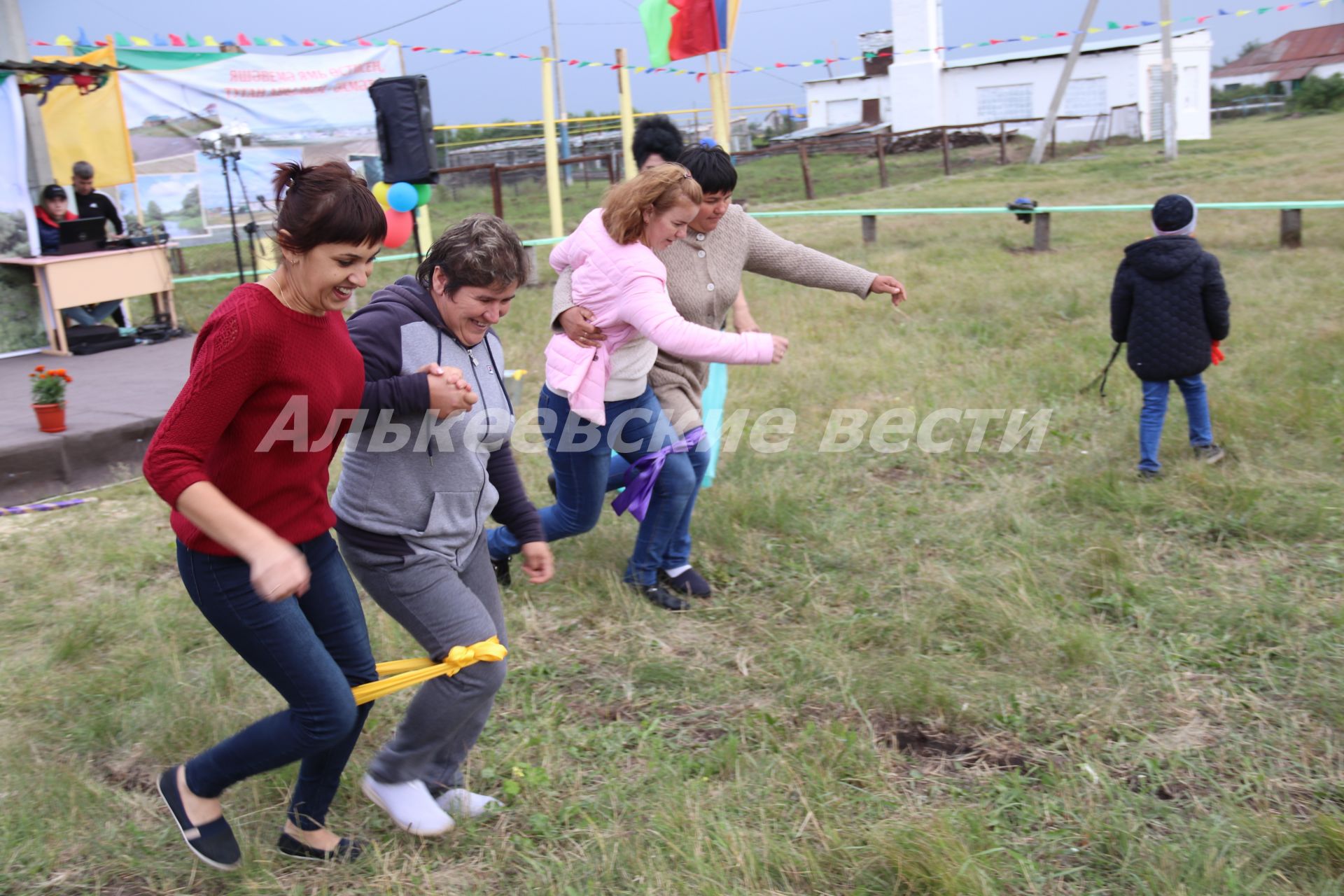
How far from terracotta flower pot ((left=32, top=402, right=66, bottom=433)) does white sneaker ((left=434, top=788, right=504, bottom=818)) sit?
4562 mm

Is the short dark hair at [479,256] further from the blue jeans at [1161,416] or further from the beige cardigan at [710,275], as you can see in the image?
the blue jeans at [1161,416]

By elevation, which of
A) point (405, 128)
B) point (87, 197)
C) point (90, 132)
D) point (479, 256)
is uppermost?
point (90, 132)

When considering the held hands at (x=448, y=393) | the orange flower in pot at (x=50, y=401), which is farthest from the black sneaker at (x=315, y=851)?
the orange flower in pot at (x=50, y=401)

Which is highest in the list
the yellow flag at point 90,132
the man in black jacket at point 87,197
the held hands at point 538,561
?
the yellow flag at point 90,132

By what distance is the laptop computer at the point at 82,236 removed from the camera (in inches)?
382

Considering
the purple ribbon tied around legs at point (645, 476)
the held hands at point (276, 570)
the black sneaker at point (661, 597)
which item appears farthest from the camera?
the black sneaker at point (661, 597)

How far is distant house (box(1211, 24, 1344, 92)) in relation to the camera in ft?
195

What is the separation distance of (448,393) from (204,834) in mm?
1164

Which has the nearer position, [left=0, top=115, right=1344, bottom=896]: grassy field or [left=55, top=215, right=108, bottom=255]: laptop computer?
[left=0, top=115, right=1344, bottom=896]: grassy field

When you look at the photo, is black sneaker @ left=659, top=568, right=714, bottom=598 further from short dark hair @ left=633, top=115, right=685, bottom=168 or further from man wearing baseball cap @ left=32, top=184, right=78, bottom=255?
man wearing baseball cap @ left=32, top=184, right=78, bottom=255

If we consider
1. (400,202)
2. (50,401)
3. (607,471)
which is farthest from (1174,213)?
(400,202)

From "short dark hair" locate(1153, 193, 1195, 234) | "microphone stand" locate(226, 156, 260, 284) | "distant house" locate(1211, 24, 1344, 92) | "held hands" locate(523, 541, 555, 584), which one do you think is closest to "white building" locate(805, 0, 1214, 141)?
"distant house" locate(1211, 24, 1344, 92)

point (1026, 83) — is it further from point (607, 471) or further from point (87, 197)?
point (607, 471)

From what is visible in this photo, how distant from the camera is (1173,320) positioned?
209 inches
